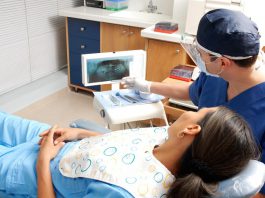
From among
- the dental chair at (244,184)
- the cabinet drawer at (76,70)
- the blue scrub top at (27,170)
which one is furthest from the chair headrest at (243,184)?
the cabinet drawer at (76,70)

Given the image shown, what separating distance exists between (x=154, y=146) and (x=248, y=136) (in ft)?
1.26

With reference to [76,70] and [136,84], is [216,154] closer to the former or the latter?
[136,84]

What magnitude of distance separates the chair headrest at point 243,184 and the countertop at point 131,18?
66.7 inches

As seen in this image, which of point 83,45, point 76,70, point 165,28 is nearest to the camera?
point 165,28

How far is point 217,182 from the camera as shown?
959mm

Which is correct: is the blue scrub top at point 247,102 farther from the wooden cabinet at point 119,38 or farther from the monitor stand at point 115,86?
the wooden cabinet at point 119,38

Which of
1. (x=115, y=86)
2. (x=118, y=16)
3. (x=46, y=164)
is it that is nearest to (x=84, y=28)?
(x=118, y=16)

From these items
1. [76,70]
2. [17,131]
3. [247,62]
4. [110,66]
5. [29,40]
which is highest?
[247,62]

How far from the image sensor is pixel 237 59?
3.86ft

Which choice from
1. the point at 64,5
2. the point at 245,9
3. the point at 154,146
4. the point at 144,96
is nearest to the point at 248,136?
the point at 154,146

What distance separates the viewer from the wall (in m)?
2.97

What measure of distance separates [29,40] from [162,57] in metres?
1.48

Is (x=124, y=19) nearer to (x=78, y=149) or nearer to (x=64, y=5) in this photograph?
(x=64, y=5)

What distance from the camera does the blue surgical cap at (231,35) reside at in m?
1.14
